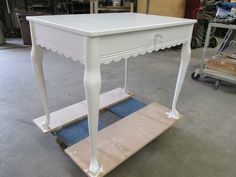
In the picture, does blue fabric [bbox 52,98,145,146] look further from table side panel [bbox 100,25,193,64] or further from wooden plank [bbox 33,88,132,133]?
table side panel [bbox 100,25,193,64]

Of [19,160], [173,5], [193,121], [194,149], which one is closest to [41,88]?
[19,160]

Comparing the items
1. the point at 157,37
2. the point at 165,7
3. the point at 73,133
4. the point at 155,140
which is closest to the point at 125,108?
the point at 155,140

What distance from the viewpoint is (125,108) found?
1.68 meters

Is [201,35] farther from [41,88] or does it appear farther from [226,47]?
[41,88]

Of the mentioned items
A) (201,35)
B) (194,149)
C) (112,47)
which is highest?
(112,47)

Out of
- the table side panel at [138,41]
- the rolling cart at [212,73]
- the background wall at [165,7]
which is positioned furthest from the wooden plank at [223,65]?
the background wall at [165,7]

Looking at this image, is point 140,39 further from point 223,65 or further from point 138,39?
point 223,65

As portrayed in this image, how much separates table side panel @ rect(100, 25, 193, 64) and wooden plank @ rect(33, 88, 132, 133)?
2.38 feet

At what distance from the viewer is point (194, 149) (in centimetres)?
138

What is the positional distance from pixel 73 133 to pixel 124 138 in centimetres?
35

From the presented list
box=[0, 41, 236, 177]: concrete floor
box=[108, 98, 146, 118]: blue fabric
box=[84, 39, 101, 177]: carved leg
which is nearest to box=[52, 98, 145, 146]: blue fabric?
box=[108, 98, 146, 118]: blue fabric

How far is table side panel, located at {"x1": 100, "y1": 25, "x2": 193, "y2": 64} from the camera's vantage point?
818 mm

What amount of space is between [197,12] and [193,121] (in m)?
2.89

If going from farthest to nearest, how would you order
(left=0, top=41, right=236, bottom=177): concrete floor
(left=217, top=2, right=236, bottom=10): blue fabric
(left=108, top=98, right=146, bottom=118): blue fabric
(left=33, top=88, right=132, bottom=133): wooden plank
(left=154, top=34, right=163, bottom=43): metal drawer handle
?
(left=217, top=2, right=236, bottom=10): blue fabric, (left=108, top=98, right=146, bottom=118): blue fabric, (left=33, top=88, right=132, bottom=133): wooden plank, (left=0, top=41, right=236, bottom=177): concrete floor, (left=154, top=34, right=163, bottom=43): metal drawer handle
